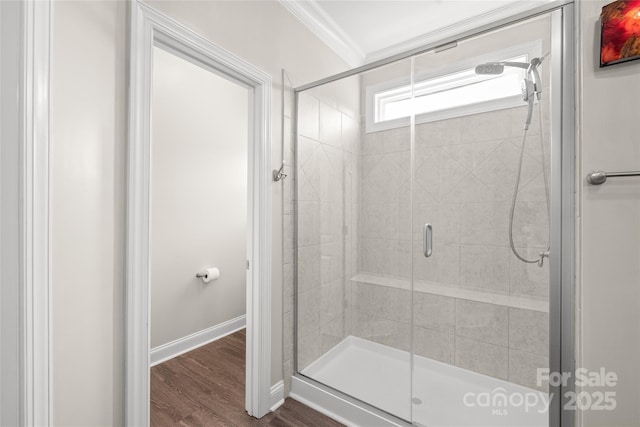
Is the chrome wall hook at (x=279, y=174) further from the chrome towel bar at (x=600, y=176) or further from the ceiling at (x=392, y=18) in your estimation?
the chrome towel bar at (x=600, y=176)

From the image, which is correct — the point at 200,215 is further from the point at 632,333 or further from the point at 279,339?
the point at 632,333

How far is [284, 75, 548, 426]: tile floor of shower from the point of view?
1.62 m

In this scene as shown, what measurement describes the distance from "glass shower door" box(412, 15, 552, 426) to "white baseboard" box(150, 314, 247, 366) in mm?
1823

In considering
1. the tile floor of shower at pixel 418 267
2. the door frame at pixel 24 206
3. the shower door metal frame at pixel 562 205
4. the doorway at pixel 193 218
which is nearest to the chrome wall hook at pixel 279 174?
the tile floor of shower at pixel 418 267

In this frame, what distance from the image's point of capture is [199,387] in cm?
201

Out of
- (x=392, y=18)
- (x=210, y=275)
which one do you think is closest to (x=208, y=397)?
(x=210, y=275)

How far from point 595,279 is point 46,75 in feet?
6.52

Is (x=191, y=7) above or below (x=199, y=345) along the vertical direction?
above

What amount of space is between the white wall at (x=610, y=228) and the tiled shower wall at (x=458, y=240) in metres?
0.35

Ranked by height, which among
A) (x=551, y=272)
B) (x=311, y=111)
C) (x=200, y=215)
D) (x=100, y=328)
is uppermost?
(x=311, y=111)

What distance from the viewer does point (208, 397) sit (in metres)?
1.92

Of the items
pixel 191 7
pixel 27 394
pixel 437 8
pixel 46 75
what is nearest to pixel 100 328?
pixel 27 394

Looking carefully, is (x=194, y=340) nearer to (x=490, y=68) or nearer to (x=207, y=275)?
(x=207, y=275)

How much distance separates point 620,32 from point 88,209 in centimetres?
192
